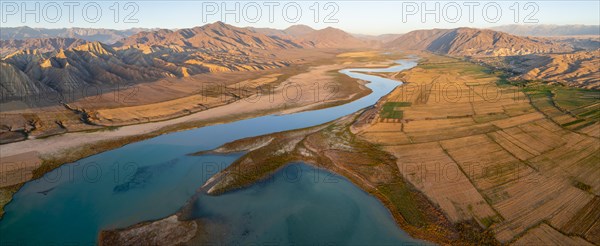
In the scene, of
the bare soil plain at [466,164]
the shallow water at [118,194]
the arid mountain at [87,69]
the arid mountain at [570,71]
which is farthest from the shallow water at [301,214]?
the arid mountain at [570,71]

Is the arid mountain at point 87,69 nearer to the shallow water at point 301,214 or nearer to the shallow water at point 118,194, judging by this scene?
the shallow water at point 118,194

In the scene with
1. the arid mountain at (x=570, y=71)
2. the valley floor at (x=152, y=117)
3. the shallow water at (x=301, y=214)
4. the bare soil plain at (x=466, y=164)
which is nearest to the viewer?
the shallow water at (x=301, y=214)

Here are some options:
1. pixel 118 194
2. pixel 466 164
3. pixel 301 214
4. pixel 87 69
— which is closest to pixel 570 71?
pixel 466 164

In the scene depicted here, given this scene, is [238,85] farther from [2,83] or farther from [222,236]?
[222,236]

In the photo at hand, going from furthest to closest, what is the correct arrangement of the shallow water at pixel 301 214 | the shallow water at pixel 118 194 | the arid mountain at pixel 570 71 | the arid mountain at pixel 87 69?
1. the arid mountain at pixel 570 71
2. the arid mountain at pixel 87 69
3. the shallow water at pixel 118 194
4. the shallow water at pixel 301 214

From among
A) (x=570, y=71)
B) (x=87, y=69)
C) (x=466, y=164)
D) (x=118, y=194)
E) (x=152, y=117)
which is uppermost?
(x=87, y=69)

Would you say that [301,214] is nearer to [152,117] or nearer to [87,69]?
[152,117]

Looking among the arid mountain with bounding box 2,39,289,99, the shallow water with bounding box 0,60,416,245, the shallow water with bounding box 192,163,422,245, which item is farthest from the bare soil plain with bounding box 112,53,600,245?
the arid mountain with bounding box 2,39,289,99
